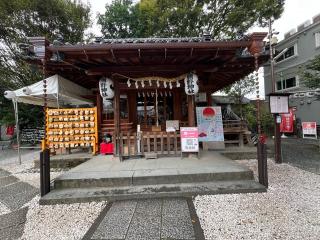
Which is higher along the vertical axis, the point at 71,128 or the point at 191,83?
the point at 191,83

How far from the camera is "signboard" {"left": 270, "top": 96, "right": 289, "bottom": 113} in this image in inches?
306

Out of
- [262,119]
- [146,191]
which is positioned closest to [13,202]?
[146,191]

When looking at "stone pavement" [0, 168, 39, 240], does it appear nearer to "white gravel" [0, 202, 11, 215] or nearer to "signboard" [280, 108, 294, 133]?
"white gravel" [0, 202, 11, 215]

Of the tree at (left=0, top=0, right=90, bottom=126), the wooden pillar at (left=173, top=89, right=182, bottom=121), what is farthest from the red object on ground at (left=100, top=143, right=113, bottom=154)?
the tree at (left=0, top=0, right=90, bottom=126)

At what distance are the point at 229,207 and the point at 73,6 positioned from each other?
1674 cm

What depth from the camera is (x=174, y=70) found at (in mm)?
7059

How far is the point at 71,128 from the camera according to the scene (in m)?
7.88

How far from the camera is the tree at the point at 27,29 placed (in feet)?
45.9

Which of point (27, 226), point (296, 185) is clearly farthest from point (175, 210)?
point (296, 185)

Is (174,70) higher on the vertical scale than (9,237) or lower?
higher

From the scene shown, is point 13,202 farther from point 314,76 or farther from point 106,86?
point 314,76

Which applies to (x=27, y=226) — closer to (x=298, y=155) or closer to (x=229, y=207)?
(x=229, y=207)

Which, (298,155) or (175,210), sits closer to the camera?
(175,210)

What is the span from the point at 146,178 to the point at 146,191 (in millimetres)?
408
